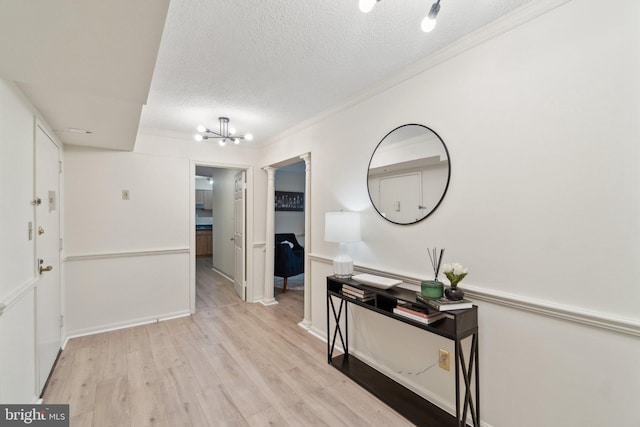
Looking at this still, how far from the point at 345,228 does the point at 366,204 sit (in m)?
0.31

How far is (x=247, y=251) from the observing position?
4.28 metres

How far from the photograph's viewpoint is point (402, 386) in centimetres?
213

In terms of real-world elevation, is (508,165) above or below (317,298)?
above

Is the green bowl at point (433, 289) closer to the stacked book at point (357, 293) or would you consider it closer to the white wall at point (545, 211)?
the white wall at point (545, 211)

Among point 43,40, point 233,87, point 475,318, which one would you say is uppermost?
point 233,87

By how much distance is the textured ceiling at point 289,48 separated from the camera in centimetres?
150

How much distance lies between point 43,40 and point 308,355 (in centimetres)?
279

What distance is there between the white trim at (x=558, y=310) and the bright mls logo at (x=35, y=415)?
2616mm

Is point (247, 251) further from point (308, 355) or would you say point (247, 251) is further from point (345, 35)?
point (345, 35)

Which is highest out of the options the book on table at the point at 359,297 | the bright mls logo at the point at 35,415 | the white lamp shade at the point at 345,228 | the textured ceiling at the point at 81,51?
the textured ceiling at the point at 81,51

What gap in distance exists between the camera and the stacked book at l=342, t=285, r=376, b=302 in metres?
2.12

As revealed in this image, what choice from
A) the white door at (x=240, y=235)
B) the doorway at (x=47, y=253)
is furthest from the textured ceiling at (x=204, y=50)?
the white door at (x=240, y=235)

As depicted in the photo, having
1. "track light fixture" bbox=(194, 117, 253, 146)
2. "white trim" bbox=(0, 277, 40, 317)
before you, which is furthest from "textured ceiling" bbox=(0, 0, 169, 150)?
"white trim" bbox=(0, 277, 40, 317)

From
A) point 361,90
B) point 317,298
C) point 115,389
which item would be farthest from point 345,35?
point 115,389
